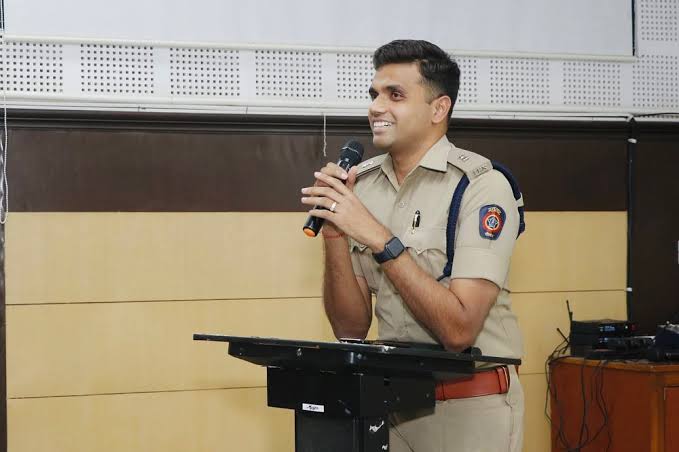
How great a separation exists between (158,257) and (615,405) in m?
1.92

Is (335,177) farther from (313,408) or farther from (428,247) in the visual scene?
(313,408)

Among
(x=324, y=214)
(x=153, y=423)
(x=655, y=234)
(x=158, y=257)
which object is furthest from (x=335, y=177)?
(x=655, y=234)

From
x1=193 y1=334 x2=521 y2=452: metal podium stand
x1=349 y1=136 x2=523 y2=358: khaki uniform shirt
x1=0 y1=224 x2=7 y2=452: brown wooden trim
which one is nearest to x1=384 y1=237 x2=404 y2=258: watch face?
x1=349 y1=136 x2=523 y2=358: khaki uniform shirt

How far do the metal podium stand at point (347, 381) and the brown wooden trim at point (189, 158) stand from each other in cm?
201

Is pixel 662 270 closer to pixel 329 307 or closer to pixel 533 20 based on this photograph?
pixel 533 20

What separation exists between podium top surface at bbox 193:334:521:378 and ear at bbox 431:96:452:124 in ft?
2.30

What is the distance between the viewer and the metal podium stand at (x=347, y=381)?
1680mm

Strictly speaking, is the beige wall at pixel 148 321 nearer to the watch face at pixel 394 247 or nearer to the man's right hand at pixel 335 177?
the man's right hand at pixel 335 177

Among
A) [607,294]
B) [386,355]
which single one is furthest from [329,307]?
[607,294]

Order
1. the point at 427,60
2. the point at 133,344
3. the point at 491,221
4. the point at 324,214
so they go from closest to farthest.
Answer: the point at 324,214
the point at 491,221
the point at 427,60
the point at 133,344

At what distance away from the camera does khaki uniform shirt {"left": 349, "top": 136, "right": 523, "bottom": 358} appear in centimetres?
204

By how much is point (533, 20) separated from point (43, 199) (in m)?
2.27

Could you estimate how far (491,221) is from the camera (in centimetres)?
206

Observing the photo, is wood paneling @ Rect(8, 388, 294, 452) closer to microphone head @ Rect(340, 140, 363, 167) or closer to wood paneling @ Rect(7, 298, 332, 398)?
wood paneling @ Rect(7, 298, 332, 398)
